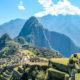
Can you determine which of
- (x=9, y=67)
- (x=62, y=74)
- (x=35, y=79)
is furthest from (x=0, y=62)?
(x=62, y=74)

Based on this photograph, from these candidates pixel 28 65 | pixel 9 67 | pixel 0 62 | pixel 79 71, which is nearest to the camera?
pixel 79 71

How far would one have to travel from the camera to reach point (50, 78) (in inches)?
1446

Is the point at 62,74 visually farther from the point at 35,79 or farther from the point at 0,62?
the point at 0,62

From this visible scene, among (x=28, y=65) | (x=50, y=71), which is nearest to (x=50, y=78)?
(x=50, y=71)

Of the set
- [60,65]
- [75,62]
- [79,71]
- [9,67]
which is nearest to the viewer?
[79,71]

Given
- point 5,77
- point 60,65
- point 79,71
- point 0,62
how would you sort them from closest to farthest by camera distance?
1. point 79,71
2. point 60,65
3. point 5,77
4. point 0,62

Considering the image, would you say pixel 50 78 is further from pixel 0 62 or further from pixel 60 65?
pixel 0 62

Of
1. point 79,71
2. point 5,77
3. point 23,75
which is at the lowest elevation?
point 5,77

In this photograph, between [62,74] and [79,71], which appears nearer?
[79,71]

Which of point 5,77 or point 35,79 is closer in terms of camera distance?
point 35,79

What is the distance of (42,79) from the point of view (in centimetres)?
3806

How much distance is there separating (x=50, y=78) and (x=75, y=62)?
7662 millimetres

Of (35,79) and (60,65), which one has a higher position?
(60,65)

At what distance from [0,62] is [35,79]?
79.5m
